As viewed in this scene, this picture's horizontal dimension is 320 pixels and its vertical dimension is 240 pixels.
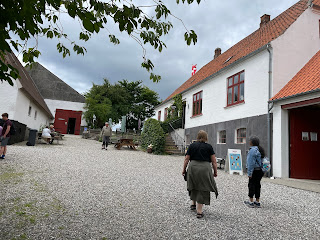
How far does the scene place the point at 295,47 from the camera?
35.5 feet

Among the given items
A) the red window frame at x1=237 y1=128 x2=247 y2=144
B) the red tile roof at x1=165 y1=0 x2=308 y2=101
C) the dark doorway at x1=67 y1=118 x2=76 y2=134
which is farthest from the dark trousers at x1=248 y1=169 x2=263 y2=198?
the dark doorway at x1=67 y1=118 x2=76 y2=134

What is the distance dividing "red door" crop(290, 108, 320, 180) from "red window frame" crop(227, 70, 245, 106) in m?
2.87

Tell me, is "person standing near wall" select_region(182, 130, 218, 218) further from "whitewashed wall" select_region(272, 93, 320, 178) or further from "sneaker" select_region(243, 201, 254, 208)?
"whitewashed wall" select_region(272, 93, 320, 178)

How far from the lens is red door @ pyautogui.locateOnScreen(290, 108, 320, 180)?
949 centimetres

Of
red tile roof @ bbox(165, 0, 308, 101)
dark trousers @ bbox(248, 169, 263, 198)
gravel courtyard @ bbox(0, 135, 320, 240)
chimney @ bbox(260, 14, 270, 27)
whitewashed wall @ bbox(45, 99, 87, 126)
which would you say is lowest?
gravel courtyard @ bbox(0, 135, 320, 240)

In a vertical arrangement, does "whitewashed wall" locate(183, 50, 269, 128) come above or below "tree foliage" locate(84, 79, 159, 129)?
below

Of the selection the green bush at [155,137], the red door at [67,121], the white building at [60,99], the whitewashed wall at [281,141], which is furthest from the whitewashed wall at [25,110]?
the whitewashed wall at [281,141]

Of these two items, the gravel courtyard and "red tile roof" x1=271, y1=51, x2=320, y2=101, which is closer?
the gravel courtyard

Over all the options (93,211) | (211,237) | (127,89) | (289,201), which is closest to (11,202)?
(93,211)

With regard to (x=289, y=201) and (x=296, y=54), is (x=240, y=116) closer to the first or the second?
(x=296, y=54)

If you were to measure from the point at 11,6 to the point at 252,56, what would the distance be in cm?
1151

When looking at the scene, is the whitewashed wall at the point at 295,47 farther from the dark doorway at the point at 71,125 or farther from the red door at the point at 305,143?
the dark doorway at the point at 71,125

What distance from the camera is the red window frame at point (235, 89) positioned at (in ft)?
39.9

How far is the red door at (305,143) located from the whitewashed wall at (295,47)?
61.0 inches
